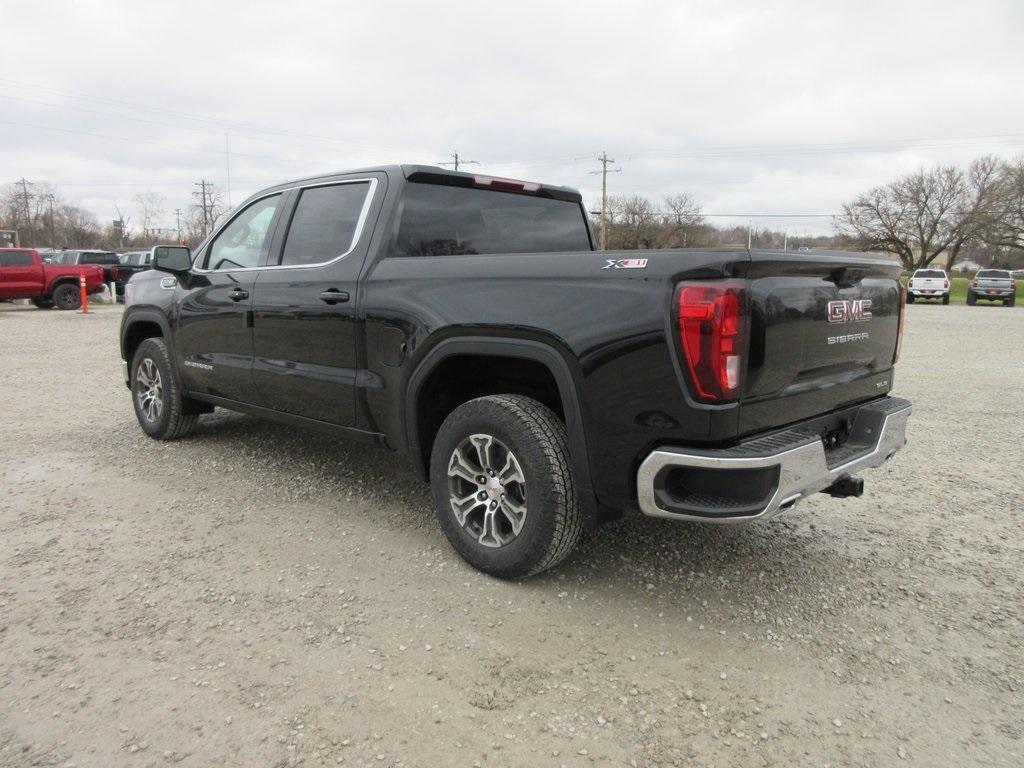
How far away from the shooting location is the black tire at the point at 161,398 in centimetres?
533

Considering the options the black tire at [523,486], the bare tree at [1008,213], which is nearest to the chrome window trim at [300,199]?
the black tire at [523,486]

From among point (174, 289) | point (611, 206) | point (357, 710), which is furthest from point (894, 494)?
point (611, 206)

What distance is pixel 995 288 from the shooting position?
97.5 ft

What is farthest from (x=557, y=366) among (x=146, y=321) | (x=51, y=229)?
(x=51, y=229)

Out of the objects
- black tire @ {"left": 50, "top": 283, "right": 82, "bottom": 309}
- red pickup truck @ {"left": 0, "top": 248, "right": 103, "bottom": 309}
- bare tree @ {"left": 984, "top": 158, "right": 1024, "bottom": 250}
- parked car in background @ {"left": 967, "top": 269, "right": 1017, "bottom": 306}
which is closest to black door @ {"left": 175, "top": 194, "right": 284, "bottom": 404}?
red pickup truck @ {"left": 0, "top": 248, "right": 103, "bottom": 309}

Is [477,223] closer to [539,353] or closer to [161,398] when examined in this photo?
[539,353]

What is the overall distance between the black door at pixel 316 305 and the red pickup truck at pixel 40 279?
781 inches

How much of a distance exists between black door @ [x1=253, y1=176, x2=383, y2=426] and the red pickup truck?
19.8 m

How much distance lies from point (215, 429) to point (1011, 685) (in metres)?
5.43

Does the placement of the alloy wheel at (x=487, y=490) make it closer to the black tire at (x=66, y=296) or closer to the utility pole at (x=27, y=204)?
the black tire at (x=66, y=296)

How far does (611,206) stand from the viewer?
54.6 meters

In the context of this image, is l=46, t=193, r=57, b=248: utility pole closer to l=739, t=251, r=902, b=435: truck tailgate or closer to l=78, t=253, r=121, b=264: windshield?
l=78, t=253, r=121, b=264: windshield

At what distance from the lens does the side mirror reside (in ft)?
16.0

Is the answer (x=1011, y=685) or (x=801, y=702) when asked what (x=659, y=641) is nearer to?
(x=801, y=702)
